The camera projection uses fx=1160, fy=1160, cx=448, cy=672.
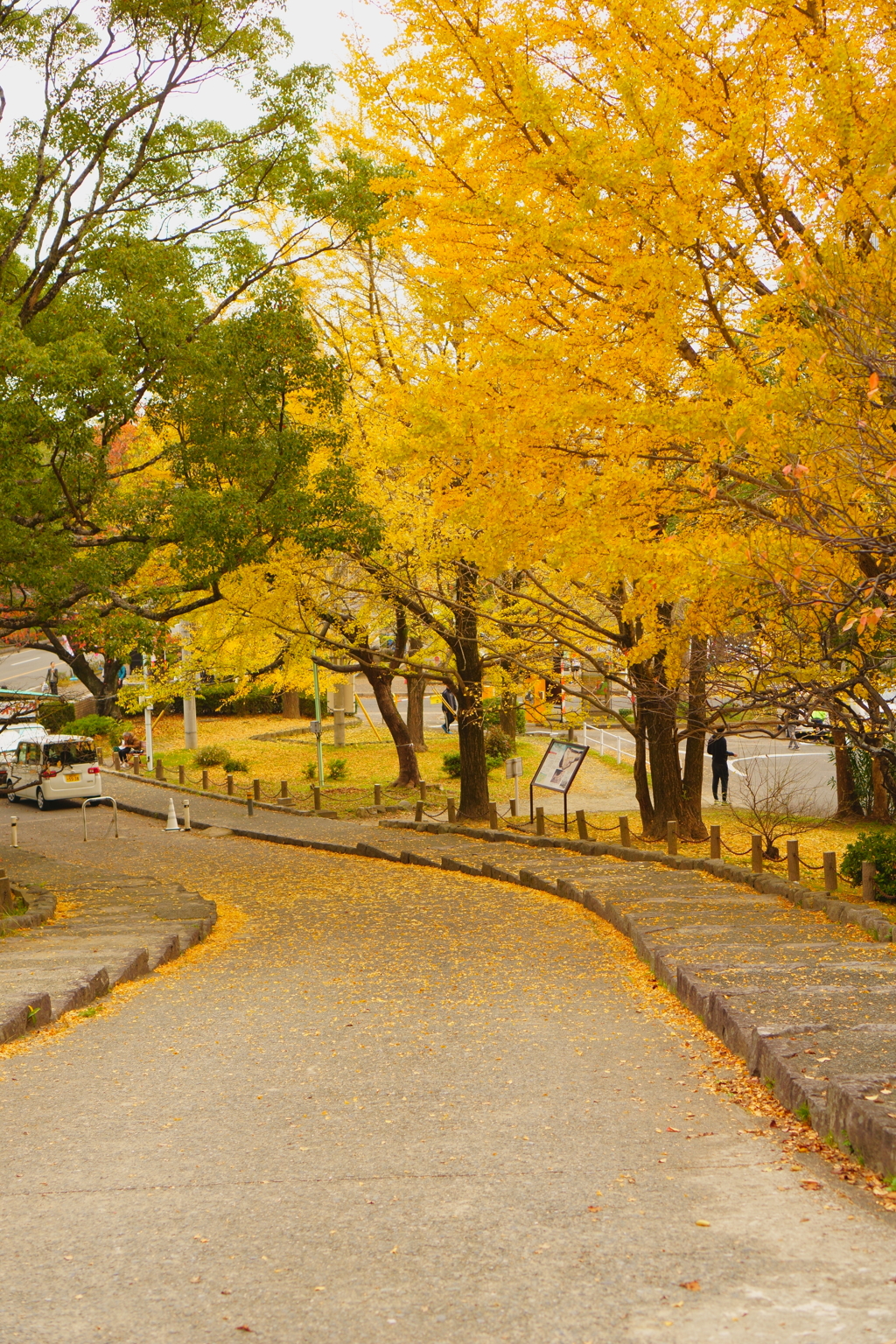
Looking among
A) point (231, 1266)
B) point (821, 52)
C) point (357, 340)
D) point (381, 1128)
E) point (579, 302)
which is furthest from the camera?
point (357, 340)

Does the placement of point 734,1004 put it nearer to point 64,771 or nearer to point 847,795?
point 847,795

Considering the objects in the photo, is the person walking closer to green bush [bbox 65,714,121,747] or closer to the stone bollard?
green bush [bbox 65,714,121,747]

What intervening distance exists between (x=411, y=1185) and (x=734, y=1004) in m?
2.39

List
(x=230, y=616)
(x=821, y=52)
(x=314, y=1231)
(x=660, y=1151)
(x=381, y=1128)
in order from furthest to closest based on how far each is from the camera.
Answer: (x=230, y=616) → (x=821, y=52) → (x=381, y=1128) → (x=660, y=1151) → (x=314, y=1231)

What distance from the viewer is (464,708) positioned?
69.1 feet

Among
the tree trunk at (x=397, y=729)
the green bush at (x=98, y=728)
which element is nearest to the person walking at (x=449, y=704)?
the tree trunk at (x=397, y=729)

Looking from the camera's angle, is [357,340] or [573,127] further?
[357,340]

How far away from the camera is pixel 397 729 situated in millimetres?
25594

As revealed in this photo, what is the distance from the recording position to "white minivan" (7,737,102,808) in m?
26.8

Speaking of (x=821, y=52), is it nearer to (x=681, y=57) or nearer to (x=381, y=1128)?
(x=681, y=57)

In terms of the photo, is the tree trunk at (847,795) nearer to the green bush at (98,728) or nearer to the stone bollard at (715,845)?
the stone bollard at (715,845)

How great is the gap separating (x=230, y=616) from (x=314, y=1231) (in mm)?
17098

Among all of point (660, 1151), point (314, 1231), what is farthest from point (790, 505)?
point (314, 1231)

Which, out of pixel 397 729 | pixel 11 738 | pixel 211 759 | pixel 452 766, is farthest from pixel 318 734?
pixel 11 738
